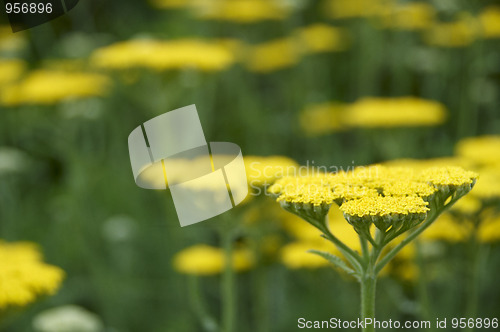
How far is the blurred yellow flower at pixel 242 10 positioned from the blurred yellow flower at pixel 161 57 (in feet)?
1.73

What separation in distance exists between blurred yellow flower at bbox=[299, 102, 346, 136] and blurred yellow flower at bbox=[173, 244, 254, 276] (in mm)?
619

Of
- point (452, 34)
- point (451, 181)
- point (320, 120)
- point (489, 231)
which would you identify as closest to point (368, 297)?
point (451, 181)

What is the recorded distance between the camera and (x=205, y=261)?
1.24 m

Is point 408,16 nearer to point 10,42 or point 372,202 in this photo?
point 10,42

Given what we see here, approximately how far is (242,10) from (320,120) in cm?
44

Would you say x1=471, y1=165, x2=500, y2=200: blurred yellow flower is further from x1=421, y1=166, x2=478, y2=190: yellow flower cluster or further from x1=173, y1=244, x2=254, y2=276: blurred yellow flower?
x1=173, y1=244, x2=254, y2=276: blurred yellow flower

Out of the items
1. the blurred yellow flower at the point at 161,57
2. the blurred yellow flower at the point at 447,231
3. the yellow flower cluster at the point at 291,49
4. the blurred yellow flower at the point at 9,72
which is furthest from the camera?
the yellow flower cluster at the point at 291,49

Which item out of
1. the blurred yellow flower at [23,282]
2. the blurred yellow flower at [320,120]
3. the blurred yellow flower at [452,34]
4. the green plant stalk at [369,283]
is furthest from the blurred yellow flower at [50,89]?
the green plant stalk at [369,283]

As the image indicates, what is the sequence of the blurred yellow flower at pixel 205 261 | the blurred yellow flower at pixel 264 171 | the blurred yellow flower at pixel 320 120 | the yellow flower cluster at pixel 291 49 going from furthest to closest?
the yellow flower cluster at pixel 291 49 → the blurred yellow flower at pixel 320 120 → the blurred yellow flower at pixel 205 261 → the blurred yellow flower at pixel 264 171

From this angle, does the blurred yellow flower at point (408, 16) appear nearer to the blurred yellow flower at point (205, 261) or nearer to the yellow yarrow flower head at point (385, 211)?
the blurred yellow flower at point (205, 261)

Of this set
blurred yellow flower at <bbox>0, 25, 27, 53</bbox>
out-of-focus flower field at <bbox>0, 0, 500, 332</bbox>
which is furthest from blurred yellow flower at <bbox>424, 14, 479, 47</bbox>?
blurred yellow flower at <bbox>0, 25, 27, 53</bbox>

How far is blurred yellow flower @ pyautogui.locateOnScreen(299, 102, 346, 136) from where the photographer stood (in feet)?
6.23

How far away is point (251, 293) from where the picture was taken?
1.47 metres

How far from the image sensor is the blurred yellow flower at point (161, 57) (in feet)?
4.52
